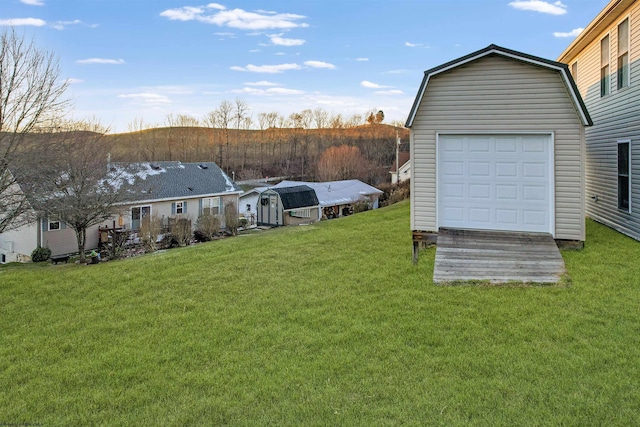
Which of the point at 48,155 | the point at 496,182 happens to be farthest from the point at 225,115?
the point at 496,182

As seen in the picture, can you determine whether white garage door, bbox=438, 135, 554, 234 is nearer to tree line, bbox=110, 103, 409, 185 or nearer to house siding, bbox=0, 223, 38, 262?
house siding, bbox=0, 223, 38, 262

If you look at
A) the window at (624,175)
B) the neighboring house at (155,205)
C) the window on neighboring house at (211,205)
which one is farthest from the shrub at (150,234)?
the window at (624,175)

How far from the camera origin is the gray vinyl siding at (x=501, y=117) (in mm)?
7926

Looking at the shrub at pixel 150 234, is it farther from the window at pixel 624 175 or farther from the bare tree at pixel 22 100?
the window at pixel 624 175

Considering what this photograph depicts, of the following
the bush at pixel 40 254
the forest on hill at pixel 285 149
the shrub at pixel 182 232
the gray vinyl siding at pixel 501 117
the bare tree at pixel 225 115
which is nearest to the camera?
the gray vinyl siding at pixel 501 117

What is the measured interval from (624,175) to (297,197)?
62.2 feet

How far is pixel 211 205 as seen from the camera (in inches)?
984

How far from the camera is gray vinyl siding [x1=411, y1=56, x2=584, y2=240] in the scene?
793 centimetres

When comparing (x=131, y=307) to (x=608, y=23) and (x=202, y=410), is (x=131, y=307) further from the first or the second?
(x=608, y=23)

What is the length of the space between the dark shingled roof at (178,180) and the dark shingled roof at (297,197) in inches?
127

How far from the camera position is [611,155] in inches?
426

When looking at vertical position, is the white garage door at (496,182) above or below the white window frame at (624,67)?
below

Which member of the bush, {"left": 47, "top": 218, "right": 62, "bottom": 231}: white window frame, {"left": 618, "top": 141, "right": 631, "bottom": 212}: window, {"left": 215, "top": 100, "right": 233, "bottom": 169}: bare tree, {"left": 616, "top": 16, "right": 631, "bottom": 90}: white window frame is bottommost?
the bush

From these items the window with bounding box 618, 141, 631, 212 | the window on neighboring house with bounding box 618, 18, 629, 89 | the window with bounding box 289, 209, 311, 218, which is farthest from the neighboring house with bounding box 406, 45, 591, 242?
the window with bounding box 289, 209, 311, 218
